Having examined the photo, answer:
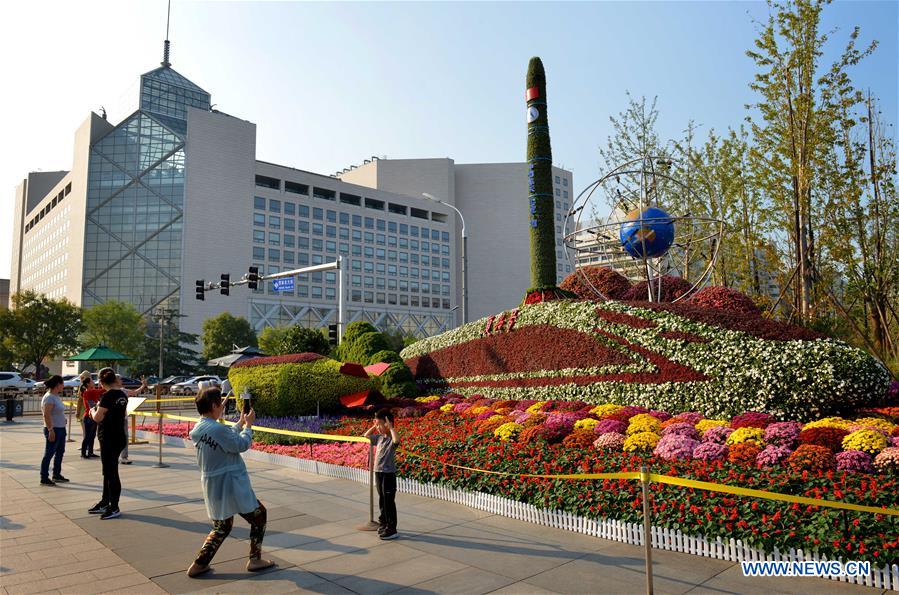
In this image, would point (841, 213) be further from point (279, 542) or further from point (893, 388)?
point (279, 542)

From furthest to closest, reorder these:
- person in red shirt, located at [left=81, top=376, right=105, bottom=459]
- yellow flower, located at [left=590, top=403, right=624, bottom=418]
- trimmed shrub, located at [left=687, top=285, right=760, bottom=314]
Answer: trimmed shrub, located at [left=687, top=285, right=760, bottom=314], yellow flower, located at [left=590, top=403, right=624, bottom=418], person in red shirt, located at [left=81, top=376, right=105, bottom=459]

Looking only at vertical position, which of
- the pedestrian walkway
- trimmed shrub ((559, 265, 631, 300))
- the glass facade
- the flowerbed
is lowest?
the pedestrian walkway

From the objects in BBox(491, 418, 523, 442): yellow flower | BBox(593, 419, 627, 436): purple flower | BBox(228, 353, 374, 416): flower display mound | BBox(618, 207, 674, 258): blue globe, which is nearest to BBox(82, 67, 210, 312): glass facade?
BBox(228, 353, 374, 416): flower display mound

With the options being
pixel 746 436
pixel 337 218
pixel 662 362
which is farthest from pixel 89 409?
pixel 337 218

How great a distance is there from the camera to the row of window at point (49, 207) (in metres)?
89.7

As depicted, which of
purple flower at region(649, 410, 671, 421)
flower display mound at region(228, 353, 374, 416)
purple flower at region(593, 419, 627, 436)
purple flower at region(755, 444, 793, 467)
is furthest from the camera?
flower display mound at region(228, 353, 374, 416)

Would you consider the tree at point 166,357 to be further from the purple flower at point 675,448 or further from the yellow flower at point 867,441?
the yellow flower at point 867,441

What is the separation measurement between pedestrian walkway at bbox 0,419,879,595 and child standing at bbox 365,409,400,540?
222mm

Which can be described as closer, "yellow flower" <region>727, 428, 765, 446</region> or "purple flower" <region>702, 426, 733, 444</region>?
"yellow flower" <region>727, 428, 765, 446</region>

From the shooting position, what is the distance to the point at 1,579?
5.81 metres

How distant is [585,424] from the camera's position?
11.6 m

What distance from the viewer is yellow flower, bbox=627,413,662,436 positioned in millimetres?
10262

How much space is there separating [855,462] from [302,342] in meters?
17.8

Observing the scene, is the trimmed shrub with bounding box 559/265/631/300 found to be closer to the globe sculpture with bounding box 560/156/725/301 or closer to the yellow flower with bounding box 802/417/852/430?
the globe sculpture with bounding box 560/156/725/301
